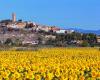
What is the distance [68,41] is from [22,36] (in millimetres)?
12948

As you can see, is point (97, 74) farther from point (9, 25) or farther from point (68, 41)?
point (9, 25)

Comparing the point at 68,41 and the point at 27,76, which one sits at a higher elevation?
the point at 27,76

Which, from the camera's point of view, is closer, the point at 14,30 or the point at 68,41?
the point at 68,41

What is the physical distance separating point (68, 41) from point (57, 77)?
71.9 metres

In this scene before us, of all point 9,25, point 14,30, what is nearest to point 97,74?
point 14,30

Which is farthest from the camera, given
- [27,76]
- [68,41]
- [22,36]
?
[22,36]

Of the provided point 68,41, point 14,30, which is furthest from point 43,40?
point 14,30

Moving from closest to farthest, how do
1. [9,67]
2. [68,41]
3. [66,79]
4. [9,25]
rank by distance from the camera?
1. [66,79]
2. [9,67]
3. [68,41]
4. [9,25]

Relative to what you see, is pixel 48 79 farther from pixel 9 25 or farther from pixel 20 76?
pixel 9 25

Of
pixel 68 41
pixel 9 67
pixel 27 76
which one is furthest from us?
pixel 68 41

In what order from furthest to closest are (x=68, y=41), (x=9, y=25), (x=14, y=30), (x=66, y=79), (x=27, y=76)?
(x=9, y=25), (x=14, y=30), (x=68, y=41), (x=27, y=76), (x=66, y=79)

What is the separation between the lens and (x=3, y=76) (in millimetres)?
15461

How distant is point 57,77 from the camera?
1592 cm

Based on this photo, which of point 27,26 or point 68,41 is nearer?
point 68,41
